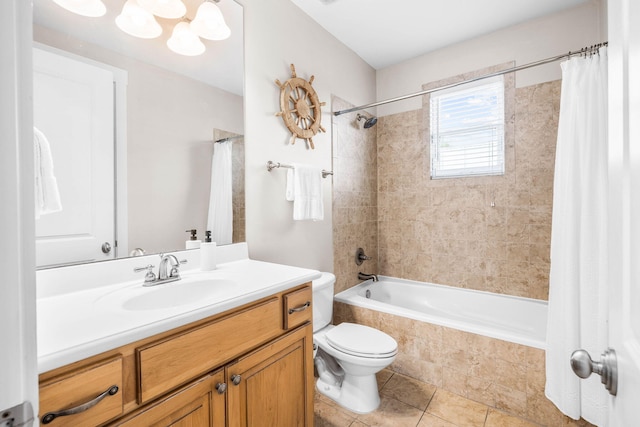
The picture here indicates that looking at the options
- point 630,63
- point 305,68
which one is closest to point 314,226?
point 305,68

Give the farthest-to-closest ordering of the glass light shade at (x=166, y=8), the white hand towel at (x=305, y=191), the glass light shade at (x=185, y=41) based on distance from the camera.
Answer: the white hand towel at (x=305, y=191), the glass light shade at (x=185, y=41), the glass light shade at (x=166, y=8)

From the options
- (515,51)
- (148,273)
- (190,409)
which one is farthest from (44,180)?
(515,51)

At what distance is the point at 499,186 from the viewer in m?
2.42

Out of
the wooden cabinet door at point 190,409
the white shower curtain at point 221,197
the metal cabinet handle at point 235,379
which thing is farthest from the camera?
the white shower curtain at point 221,197

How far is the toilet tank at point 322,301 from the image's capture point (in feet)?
Answer: 6.18

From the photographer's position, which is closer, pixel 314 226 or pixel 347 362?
pixel 347 362

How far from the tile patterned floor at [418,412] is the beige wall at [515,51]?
2.33m

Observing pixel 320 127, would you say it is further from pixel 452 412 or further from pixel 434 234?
pixel 452 412

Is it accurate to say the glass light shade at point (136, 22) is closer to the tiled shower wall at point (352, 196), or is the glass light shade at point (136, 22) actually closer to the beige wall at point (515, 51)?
the tiled shower wall at point (352, 196)

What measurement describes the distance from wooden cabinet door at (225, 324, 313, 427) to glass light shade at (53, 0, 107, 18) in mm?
1444

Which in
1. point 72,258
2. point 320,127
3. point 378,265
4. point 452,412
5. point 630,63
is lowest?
point 452,412

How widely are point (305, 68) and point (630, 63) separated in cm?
199

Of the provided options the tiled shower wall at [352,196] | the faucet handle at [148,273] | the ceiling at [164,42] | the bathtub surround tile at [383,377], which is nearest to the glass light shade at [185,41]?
the ceiling at [164,42]

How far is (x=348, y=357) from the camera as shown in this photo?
5.48 ft
